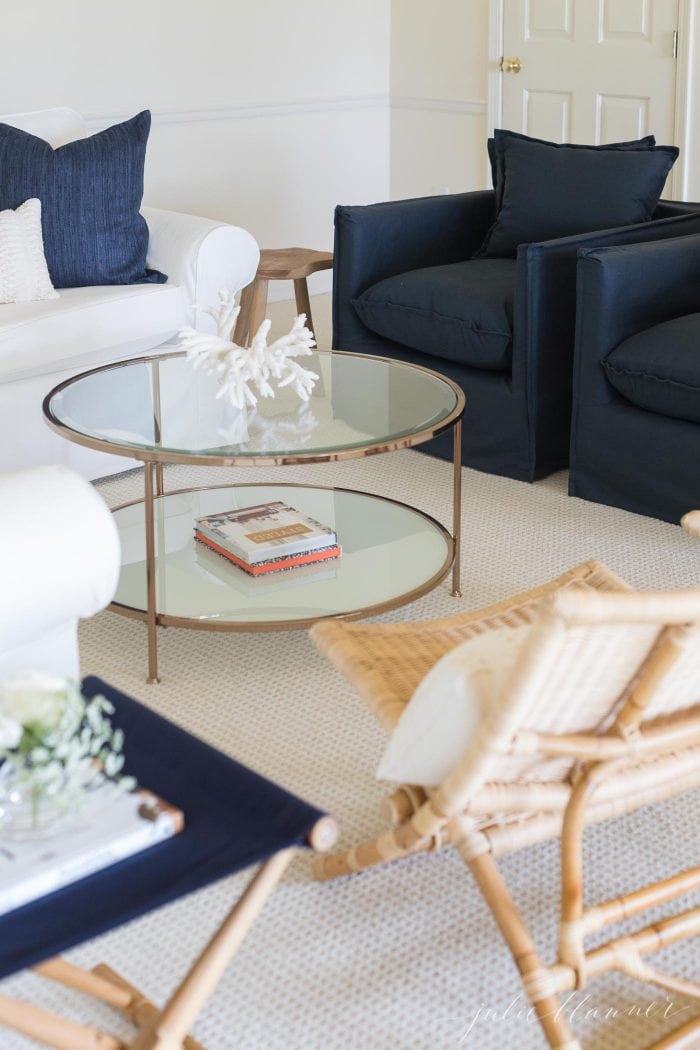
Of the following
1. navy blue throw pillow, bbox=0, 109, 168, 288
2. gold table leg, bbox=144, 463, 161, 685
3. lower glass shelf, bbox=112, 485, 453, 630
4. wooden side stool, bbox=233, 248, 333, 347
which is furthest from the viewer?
wooden side stool, bbox=233, 248, 333, 347

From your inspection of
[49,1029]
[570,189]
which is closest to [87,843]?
[49,1029]

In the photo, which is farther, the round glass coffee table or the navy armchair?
the navy armchair

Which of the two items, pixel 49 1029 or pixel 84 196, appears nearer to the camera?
pixel 49 1029

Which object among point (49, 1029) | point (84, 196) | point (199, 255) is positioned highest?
point (84, 196)

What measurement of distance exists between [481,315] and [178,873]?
2502 millimetres

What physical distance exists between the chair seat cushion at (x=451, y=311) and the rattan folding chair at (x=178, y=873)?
2.24 metres

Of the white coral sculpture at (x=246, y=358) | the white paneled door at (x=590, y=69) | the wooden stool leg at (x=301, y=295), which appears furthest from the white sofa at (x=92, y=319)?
the white paneled door at (x=590, y=69)

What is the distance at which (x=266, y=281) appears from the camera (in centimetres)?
449

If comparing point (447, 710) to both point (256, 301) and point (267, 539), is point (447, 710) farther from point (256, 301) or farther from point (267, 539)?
point (256, 301)

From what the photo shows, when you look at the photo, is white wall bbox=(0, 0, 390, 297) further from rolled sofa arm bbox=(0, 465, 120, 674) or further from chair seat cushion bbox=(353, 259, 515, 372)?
rolled sofa arm bbox=(0, 465, 120, 674)

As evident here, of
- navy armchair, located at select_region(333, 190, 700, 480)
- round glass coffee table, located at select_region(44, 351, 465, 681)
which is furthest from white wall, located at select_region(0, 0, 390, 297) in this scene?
round glass coffee table, located at select_region(44, 351, 465, 681)

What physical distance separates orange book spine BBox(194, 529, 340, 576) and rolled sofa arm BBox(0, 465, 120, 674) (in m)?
1.00

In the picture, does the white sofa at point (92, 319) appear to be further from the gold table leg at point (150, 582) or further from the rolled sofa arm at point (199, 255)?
the gold table leg at point (150, 582)

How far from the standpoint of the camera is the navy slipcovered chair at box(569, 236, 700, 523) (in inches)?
125
